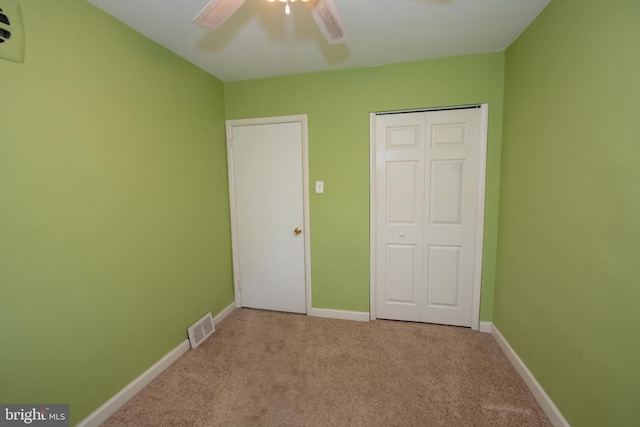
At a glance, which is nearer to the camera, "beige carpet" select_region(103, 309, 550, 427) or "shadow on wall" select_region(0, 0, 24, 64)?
"shadow on wall" select_region(0, 0, 24, 64)

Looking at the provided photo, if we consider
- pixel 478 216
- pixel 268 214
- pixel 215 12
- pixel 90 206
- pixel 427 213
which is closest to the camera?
pixel 215 12

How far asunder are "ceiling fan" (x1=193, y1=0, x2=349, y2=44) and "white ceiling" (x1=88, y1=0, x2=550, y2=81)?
1.30 feet

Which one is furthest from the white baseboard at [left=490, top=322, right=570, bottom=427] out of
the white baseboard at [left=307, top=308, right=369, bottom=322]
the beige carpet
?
the white baseboard at [left=307, top=308, right=369, bottom=322]

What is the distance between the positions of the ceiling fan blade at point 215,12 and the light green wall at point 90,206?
0.83 meters

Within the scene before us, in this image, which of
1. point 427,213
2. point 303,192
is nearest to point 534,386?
point 427,213

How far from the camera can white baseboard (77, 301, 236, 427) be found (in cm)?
146

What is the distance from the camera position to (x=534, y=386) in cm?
160

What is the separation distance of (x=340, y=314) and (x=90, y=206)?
7.09 ft

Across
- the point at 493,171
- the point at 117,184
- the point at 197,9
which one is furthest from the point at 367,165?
the point at 117,184

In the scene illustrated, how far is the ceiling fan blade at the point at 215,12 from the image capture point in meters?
1.03

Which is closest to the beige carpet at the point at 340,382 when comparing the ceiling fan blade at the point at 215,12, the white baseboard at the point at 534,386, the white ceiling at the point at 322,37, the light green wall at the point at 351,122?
the white baseboard at the point at 534,386
